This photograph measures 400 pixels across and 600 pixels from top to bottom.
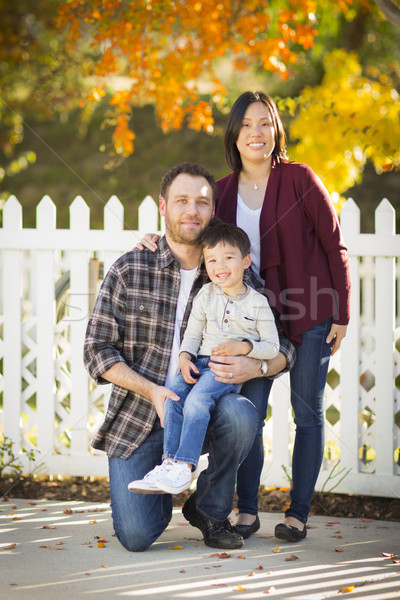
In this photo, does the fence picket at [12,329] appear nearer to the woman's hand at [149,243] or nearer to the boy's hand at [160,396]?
the woman's hand at [149,243]

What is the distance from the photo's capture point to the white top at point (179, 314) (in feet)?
10.7

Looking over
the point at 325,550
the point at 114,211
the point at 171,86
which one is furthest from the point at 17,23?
the point at 325,550

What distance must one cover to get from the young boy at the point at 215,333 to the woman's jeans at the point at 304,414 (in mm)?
242

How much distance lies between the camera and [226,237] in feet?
9.86

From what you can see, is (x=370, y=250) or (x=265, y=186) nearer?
(x=265, y=186)

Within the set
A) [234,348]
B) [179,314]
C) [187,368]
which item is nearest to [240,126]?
[179,314]

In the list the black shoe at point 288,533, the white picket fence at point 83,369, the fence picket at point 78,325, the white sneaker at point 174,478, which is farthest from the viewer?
the fence picket at point 78,325

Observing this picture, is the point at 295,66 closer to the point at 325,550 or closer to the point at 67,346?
the point at 67,346

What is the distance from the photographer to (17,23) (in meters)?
8.86

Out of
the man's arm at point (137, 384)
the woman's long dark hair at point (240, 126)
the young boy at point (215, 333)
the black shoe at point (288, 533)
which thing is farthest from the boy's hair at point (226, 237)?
the black shoe at point (288, 533)

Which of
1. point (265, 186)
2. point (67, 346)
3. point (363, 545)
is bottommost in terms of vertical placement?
point (363, 545)

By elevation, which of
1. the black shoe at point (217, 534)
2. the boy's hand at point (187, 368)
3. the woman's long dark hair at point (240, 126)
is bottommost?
the black shoe at point (217, 534)

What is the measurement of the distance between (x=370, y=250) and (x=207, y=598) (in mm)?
2250

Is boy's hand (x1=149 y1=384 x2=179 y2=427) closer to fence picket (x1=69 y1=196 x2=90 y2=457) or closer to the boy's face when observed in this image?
the boy's face
